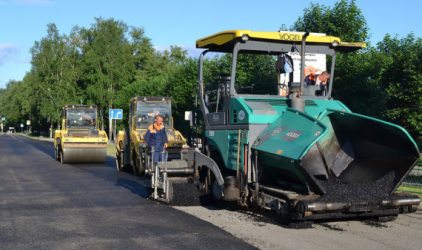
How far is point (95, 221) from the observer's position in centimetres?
816

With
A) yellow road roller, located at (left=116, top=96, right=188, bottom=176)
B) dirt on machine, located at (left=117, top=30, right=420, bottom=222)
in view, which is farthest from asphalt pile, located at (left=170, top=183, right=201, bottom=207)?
yellow road roller, located at (left=116, top=96, right=188, bottom=176)

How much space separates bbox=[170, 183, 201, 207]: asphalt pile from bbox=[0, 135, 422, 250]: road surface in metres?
0.26

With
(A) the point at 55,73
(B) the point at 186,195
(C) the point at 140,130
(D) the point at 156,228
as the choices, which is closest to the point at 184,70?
(C) the point at 140,130

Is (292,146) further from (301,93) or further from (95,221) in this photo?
(95,221)

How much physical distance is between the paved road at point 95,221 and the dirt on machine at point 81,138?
7.41 metres

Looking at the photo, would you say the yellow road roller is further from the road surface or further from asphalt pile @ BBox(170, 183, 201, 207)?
asphalt pile @ BBox(170, 183, 201, 207)

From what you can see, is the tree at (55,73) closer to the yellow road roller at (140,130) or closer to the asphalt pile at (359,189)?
the yellow road roller at (140,130)

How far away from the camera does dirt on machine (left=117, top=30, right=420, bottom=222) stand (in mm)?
7125

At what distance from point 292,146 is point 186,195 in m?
3.31

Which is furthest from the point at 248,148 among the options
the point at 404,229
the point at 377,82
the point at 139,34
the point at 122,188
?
the point at 139,34

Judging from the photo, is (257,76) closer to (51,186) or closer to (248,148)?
(248,148)

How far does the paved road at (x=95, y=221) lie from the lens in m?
6.58

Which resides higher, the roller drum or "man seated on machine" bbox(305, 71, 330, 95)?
"man seated on machine" bbox(305, 71, 330, 95)

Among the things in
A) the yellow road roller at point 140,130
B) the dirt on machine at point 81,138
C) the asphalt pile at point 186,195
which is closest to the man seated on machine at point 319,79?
the asphalt pile at point 186,195
